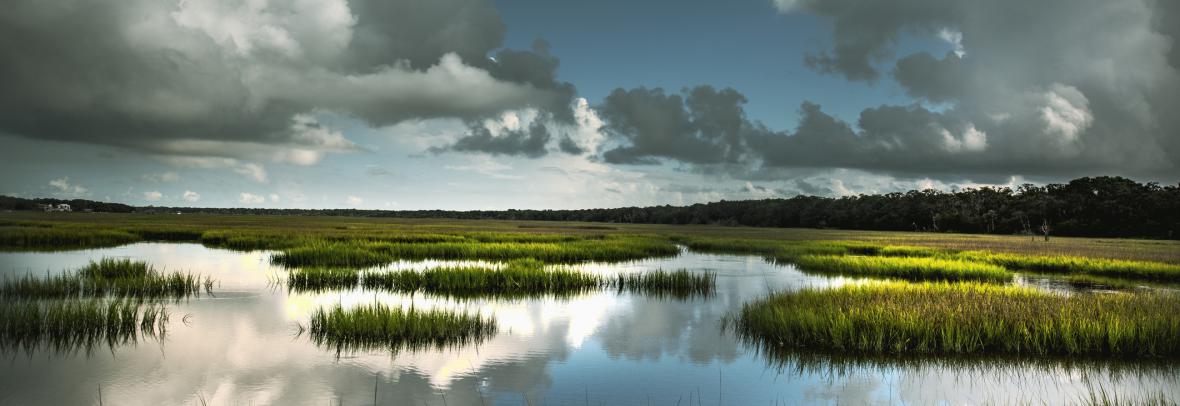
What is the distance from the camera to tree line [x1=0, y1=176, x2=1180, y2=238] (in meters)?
78.8

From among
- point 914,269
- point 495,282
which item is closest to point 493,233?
point 495,282

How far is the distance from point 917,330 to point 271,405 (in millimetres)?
10373

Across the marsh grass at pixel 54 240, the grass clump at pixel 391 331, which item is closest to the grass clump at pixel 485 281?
the grass clump at pixel 391 331

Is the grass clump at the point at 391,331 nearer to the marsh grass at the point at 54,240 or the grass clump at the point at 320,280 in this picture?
the grass clump at the point at 320,280

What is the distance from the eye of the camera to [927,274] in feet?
81.7

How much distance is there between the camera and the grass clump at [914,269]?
24.1 metres

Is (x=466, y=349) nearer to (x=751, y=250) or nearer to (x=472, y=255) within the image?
(x=472, y=255)

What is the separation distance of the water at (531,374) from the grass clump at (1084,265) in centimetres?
2036

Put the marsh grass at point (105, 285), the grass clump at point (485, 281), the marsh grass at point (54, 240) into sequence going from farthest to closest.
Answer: the marsh grass at point (54, 240) < the grass clump at point (485, 281) < the marsh grass at point (105, 285)

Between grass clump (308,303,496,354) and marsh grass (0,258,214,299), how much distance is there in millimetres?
7038

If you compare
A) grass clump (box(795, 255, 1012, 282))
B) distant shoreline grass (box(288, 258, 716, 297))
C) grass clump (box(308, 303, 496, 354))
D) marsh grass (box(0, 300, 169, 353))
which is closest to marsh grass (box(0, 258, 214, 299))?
distant shoreline grass (box(288, 258, 716, 297))

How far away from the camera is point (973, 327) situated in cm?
1147

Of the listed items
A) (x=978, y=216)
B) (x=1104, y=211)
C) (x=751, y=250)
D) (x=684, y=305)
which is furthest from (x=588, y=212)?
(x=684, y=305)

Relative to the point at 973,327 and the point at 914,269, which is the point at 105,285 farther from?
the point at 914,269
